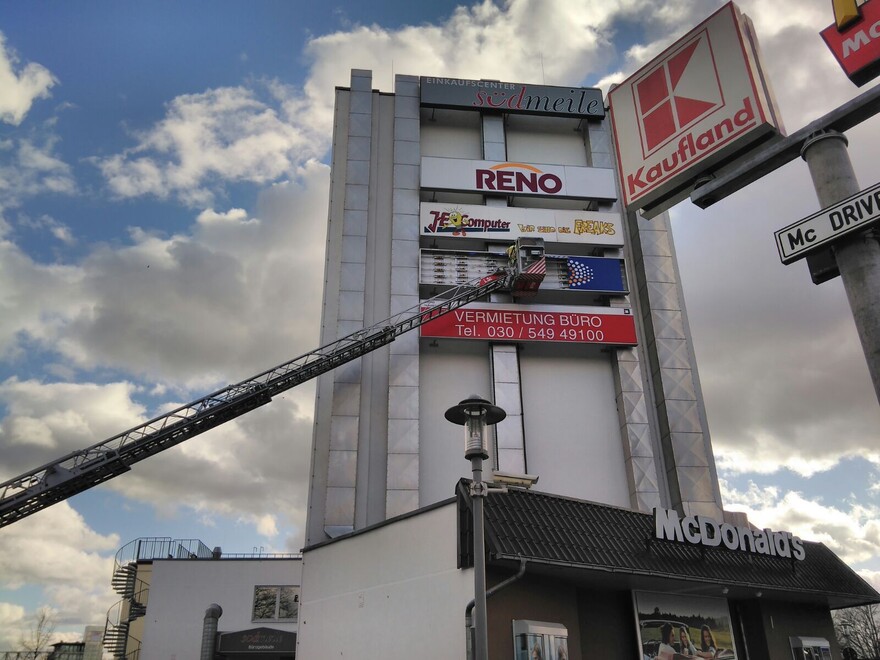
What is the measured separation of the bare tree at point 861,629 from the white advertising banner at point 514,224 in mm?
57939

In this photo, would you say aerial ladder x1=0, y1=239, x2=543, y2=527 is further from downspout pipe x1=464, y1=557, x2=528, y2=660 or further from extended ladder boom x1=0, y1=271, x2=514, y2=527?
downspout pipe x1=464, y1=557, x2=528, y2=660

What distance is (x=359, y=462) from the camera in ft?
101

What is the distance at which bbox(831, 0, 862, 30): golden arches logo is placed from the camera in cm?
1062

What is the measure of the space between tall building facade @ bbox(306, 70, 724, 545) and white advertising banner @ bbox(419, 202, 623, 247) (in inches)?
2.8

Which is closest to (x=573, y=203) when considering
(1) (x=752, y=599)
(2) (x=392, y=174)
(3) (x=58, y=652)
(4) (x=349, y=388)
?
(2) (x=392, y=174)

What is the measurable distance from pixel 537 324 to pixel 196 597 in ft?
74.5

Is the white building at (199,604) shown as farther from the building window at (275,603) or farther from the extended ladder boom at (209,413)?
the extended ladder boom at (209,413)

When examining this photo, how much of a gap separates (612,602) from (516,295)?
1689 cm

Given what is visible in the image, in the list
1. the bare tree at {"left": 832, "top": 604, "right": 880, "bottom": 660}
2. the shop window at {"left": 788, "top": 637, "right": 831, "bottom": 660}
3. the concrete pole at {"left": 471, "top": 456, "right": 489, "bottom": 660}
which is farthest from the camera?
the bare tree at {"left": 832, "top": 604, "right": 880, "bottom": 660}

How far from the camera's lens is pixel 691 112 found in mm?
13469

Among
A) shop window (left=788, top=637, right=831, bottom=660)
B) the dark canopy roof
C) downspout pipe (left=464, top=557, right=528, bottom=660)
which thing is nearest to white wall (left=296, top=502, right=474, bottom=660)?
downspout pipe (left=464, top=557, right=528, bottom=660)

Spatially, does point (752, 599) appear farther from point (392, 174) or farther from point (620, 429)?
point (392, 174)

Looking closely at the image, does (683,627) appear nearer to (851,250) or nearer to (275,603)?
(851,250)

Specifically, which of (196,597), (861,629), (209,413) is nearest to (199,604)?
(196,597)
